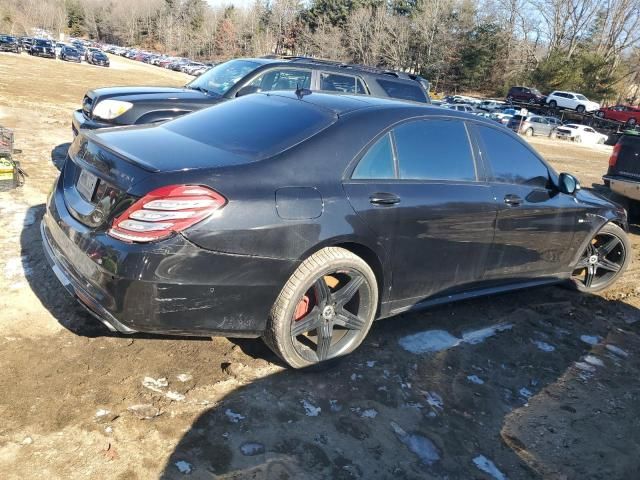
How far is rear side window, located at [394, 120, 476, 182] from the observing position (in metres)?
3.60

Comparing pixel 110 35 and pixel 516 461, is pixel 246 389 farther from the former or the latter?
pixel 110 35

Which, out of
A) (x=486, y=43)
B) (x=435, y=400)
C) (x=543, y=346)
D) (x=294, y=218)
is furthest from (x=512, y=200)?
(x=486, y=43)

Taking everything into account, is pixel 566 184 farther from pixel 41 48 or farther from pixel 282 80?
pixel 41 48

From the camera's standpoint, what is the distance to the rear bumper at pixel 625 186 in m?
7.67

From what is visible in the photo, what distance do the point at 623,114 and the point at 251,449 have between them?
1819 inches

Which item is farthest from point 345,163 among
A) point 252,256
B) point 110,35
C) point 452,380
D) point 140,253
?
point 110,35

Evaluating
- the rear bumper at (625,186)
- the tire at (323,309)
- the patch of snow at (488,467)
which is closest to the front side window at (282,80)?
the tire at (323,309)

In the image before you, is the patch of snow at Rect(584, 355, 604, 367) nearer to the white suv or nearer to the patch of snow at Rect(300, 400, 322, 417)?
the patch of snow at Rect(300, 400, 322, 417)

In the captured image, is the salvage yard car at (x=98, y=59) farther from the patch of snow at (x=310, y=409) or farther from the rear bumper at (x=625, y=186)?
the patch of snow at (x=310, y=409)

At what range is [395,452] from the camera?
2740mm

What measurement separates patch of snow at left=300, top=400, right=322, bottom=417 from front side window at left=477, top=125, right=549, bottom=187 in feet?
7.33

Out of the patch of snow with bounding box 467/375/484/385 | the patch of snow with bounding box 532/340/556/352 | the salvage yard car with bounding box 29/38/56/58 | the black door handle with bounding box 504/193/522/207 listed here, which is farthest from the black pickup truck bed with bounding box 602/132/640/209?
the salvage yard car with bounding box 29/38/56/58

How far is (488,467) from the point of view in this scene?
2.74 meters

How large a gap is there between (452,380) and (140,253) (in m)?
2.09
